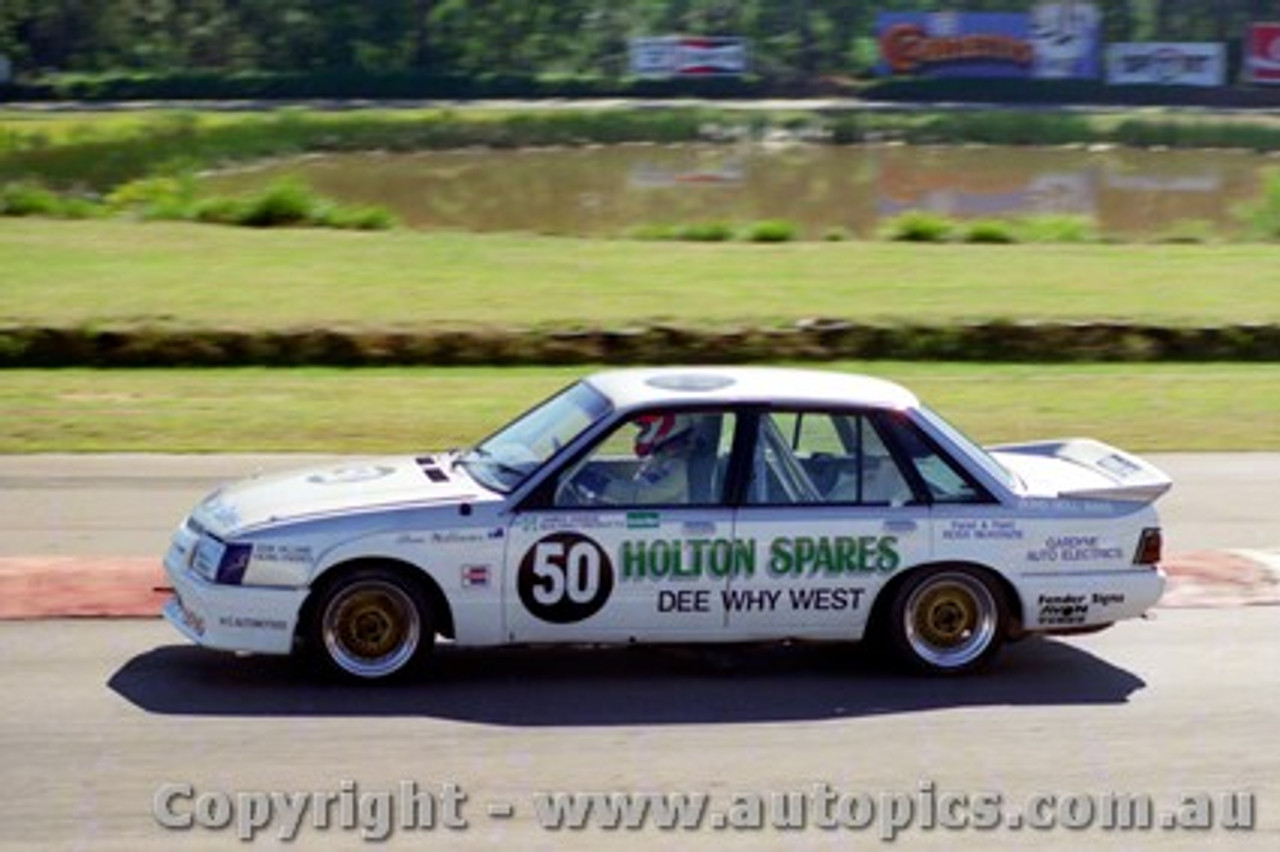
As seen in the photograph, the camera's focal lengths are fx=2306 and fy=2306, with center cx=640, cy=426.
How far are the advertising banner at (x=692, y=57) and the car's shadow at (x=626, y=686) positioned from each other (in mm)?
86990

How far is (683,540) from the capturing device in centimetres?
1062

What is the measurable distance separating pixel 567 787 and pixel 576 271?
21.0 metres

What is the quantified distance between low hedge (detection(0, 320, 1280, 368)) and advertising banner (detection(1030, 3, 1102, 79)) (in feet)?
238

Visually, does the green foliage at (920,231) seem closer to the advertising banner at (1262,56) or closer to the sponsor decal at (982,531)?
the sponsor decal at (982,531)

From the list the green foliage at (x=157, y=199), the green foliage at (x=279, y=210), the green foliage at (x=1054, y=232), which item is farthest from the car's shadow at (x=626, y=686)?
the green foliage at (x=157, y=199)

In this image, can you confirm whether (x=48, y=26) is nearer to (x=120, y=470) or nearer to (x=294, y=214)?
(x=294, y=214)

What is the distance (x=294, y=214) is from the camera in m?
36.7

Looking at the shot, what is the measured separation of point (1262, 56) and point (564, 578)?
89.5 m

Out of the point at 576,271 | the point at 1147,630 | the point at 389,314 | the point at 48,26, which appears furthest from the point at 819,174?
the point at 48,26

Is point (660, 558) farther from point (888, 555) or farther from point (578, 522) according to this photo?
point (888, 555)

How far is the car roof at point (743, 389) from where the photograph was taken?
1087cm

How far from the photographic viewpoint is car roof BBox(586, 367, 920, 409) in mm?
10867

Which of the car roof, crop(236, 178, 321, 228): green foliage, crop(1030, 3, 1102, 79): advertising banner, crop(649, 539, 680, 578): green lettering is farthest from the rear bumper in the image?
crop(1030, 3, 1102, 79): advertising banner

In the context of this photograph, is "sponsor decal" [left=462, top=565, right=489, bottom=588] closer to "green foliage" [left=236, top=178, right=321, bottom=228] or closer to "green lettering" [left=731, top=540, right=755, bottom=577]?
"green lettering" [left=731, top=540, right=755, bottom=577]
